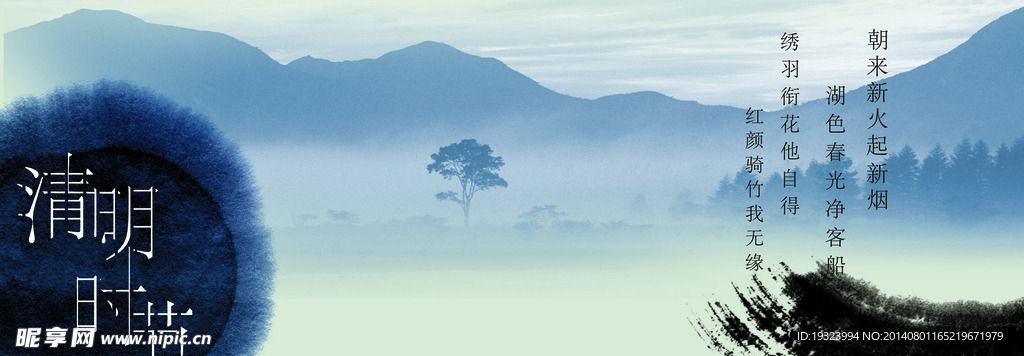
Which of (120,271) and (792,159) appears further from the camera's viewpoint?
(792,159)

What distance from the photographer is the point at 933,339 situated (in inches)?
154

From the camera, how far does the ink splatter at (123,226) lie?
3.50m

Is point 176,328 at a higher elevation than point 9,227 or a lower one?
lower

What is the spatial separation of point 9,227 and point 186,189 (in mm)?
531

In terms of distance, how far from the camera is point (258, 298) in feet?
12.0

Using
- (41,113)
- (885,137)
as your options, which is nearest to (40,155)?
(41,113)

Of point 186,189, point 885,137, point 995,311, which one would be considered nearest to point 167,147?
point 186,189

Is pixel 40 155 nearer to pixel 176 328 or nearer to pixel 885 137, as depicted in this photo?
pixel 176 328

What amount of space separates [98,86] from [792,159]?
7.64 ft

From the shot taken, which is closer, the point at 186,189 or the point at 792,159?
the point at 186,189

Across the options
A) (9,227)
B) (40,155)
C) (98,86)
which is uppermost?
(98,86)

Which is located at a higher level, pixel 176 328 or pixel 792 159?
pixel 792 159

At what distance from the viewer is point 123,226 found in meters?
3.51

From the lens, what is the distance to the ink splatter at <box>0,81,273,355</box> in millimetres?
3496
